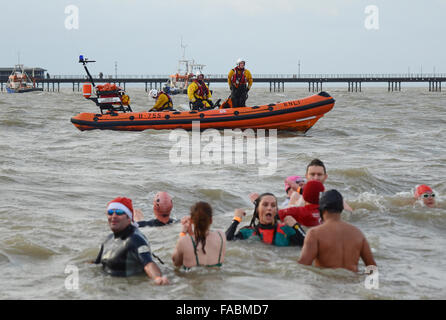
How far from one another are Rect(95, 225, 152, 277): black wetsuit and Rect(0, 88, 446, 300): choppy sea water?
102mm

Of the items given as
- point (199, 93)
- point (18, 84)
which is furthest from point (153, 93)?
point (18, 84)

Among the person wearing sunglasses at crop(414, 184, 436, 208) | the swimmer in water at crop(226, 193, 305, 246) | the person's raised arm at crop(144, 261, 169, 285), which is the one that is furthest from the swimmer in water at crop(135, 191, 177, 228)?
the person wearing sunglasses at crop(414, 184, 436, 208)

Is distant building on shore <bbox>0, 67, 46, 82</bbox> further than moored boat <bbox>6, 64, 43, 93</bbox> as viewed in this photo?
Yes

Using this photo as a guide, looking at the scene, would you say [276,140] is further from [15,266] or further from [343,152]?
[15,266]

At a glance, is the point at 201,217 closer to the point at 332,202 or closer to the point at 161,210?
the point at 332,202

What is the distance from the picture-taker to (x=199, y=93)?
56.6 ft

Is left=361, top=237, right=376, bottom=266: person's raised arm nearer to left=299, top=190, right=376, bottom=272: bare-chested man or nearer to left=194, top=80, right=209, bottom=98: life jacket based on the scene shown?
left=299, top=190, right=376, bottom=272: bare-chested man

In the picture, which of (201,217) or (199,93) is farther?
(199,93)

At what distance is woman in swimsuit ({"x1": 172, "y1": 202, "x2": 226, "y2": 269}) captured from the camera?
5.09 meters

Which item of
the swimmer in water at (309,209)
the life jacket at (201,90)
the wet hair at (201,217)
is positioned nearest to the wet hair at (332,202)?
the swimmer in water at (309,209)

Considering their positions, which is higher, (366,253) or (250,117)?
(250,117)

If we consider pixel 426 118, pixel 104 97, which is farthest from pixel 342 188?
pixel 426 118

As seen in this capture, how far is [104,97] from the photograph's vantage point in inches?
712

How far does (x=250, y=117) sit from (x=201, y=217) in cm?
1236
